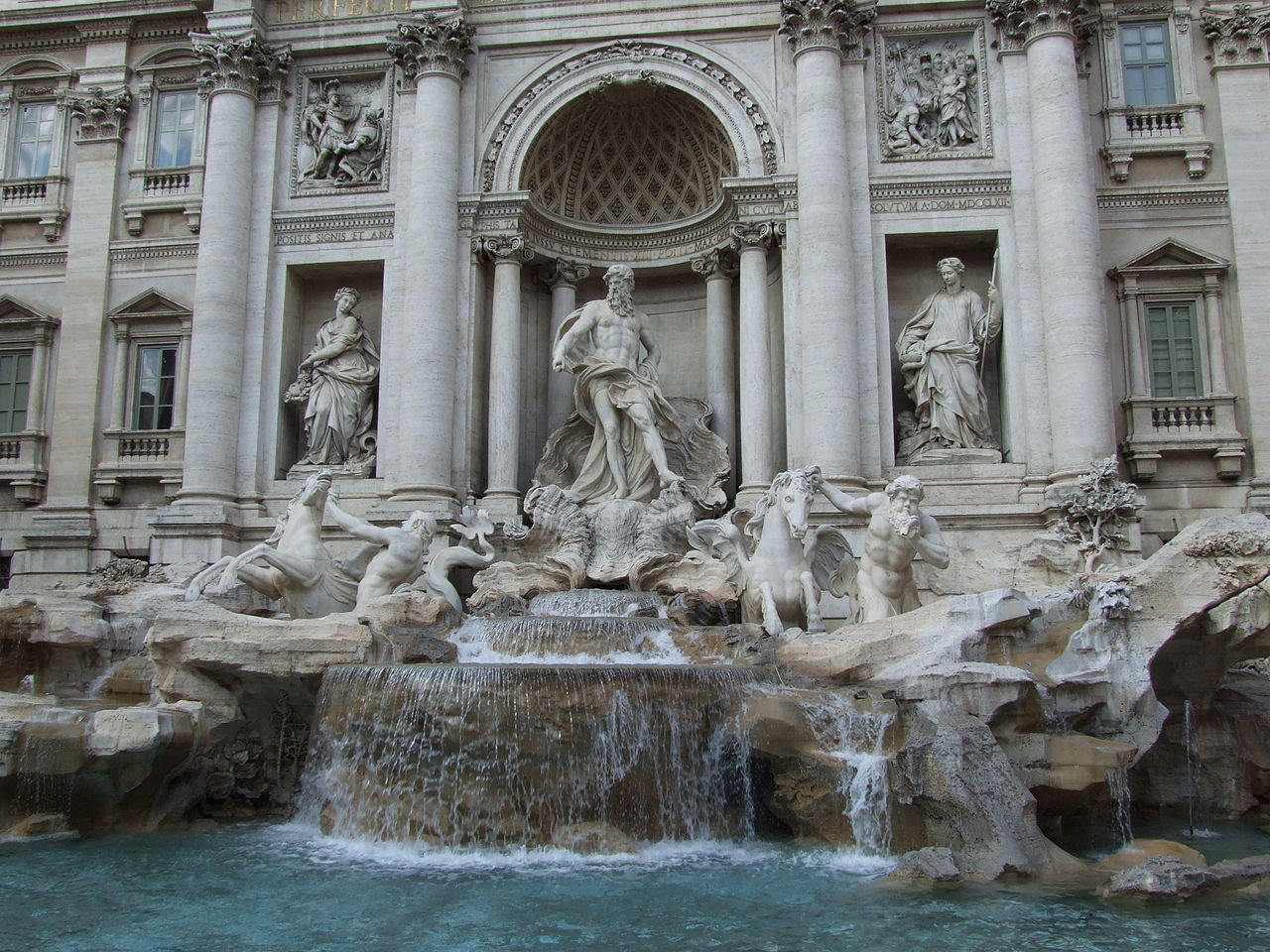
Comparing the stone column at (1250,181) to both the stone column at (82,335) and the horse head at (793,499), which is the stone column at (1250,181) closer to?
the horse head at (793,499)

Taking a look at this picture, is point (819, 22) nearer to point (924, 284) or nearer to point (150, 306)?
point (924, 284)

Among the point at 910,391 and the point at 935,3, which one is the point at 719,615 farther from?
the point at 935,3

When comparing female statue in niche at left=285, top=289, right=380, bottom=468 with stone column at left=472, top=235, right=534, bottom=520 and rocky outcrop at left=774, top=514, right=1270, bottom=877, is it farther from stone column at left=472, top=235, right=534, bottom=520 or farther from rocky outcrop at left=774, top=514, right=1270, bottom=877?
rocky outcrop at left=774, top=514, right=1270, bottom=877

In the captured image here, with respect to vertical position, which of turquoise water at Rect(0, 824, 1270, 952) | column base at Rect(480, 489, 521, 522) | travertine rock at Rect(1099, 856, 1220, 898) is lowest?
turquoise water at Rect(0, 824, 1270, 952)

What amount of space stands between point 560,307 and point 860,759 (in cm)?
1120

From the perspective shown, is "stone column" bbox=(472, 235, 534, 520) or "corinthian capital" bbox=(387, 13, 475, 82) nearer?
"stone column" bbox=(472, 235, 534, 520)

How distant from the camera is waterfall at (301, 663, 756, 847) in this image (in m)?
9.73

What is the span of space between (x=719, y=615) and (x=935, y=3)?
10313 millimetres

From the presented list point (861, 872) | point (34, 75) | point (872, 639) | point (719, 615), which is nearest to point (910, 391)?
point (719, 615)

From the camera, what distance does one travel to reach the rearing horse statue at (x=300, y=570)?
14055 millimetres

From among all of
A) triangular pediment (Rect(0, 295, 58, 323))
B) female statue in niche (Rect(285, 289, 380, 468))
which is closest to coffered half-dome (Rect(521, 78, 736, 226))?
female statue in niche (Rect(285, 289, 380, 468))

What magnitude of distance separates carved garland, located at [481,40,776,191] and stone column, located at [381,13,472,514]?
57 cm

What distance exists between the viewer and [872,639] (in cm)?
1084

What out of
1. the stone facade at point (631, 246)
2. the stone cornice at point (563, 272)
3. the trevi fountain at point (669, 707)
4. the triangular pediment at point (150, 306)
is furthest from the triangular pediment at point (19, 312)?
the stone cornice at point (563, 272)
